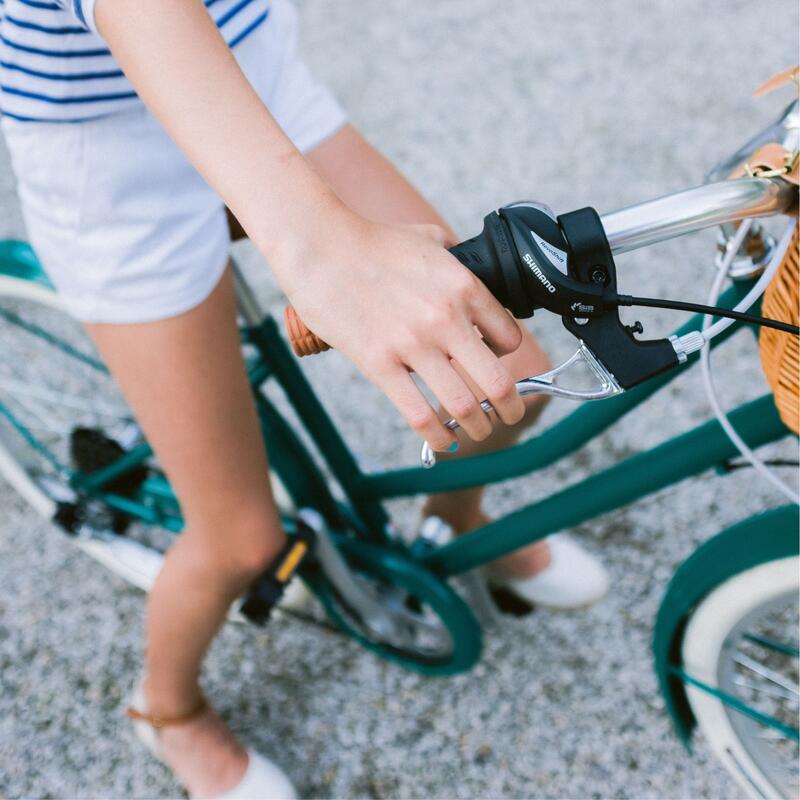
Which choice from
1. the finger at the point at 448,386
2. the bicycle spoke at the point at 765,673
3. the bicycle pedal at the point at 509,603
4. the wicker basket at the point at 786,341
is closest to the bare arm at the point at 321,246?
the finger at the point at 448,386

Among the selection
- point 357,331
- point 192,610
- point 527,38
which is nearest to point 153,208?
point 357,331

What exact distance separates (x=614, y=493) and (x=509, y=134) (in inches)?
61.9

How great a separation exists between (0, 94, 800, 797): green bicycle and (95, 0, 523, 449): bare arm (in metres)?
0.04

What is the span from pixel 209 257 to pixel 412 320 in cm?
40

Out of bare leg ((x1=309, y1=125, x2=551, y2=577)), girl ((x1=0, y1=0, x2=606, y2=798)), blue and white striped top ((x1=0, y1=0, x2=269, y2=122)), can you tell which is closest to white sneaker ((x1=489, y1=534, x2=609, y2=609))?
girl ((x1=0, y1=0, x2=606, y2=798))

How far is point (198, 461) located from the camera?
2.99ft

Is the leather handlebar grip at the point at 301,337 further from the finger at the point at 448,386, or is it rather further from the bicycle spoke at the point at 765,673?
the bicycle spoke at the point at 765,673

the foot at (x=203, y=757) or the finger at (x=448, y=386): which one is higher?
the finger at (x=448, y=386)

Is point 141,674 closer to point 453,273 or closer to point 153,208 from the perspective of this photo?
point 153,208

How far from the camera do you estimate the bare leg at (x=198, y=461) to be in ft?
2.80

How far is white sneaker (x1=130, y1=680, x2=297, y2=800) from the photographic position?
4.12ft

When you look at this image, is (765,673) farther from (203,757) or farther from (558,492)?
(203,757)

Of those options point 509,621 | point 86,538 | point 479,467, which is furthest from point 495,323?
point 86,538

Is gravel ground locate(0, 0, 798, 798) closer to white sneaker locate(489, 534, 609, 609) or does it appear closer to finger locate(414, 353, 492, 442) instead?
white sneaker locate(489, 534, 609, 609)
